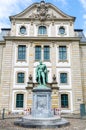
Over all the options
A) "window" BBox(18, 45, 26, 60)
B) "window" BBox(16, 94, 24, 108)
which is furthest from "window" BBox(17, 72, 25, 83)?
"window" BBox(18, 45, 26, 60)

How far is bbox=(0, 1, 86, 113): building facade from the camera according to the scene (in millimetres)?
26578

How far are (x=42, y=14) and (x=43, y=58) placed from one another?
7.26 m

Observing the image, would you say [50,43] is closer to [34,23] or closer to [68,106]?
[34,23]

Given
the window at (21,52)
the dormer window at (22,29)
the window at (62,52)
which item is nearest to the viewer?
the window at (21,52)

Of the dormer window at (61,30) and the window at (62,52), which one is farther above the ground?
the dormer window at (61,30)

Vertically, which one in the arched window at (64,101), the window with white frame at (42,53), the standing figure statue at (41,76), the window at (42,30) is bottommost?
the arched window at (64,101)

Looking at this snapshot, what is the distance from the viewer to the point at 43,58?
2831 centimetres

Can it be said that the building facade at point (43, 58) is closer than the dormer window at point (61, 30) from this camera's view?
Yes

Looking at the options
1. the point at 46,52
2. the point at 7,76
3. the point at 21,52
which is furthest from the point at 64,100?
the point at 21,52

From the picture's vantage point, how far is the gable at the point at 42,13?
30281 millimetres

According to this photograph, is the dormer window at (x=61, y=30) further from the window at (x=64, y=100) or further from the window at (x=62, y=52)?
the window at (x=64, y=100)

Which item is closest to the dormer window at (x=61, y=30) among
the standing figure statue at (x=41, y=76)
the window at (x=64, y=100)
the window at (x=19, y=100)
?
the window at (x=64, y=100)

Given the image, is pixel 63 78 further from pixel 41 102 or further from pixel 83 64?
pixel 41 102

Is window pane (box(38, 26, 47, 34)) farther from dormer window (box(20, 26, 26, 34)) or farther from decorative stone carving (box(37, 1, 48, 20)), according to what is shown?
dormer window (box(20, 26, 26, 34))
